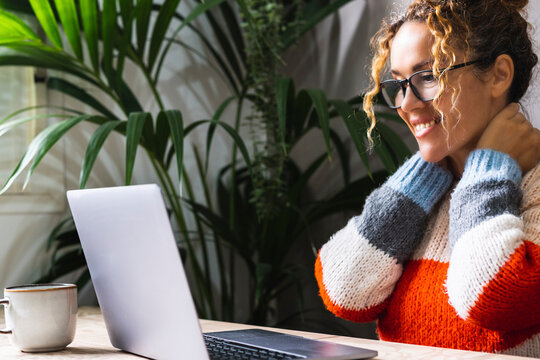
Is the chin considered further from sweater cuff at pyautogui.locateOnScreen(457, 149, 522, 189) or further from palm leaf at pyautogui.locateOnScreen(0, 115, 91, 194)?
palm leaf at pyautogui.locateOnScreen(0, 115, 91, 194)

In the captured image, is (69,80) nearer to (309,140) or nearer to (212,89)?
(212,89)

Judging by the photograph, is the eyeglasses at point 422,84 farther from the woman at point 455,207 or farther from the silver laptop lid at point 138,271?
the silver laptop lid at point 138,271

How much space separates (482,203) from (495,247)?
0.09m

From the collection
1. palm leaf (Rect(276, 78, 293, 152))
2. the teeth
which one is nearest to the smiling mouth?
the teeth

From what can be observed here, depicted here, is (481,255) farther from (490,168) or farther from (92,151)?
(92,151)

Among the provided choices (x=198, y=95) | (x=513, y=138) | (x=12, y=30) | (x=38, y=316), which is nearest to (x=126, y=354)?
(x=38, y=316)

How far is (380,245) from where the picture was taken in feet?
3.78

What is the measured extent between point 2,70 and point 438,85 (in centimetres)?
120

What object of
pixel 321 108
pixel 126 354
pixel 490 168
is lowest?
pixel 126 354

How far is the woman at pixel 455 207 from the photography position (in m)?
0.96

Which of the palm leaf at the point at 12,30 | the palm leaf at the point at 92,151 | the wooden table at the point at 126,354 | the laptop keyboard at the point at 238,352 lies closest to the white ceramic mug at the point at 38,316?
the wooden table at the point at 126,354

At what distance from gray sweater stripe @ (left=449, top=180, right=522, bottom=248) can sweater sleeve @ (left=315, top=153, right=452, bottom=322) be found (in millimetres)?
117

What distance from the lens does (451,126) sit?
1101 millimetres

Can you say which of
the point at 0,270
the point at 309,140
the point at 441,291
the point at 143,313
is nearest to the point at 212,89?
the point at 309,140
